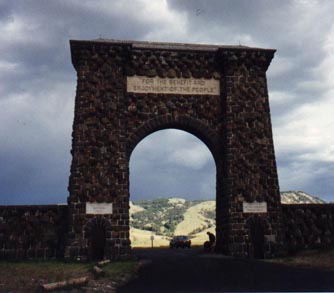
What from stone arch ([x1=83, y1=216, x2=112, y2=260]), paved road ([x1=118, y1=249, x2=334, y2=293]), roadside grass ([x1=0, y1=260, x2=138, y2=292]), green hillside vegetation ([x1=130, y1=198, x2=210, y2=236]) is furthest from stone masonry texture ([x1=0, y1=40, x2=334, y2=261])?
green hillside vegetation ([x1=130, y1=198, x2=210, y2=236])

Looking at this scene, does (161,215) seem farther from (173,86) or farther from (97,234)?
(97,234)

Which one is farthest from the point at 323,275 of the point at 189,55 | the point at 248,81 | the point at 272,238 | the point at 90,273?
the point at 189,55

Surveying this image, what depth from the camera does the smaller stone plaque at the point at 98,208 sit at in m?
18.3

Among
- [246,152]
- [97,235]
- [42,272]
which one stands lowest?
[42,272]

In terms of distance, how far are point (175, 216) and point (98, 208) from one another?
223 ft

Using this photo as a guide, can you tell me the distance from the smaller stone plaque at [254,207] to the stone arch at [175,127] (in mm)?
2729

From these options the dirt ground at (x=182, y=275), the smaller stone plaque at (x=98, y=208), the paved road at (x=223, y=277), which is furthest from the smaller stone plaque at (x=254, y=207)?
the smaller stone plaque at (x=98, y=208)

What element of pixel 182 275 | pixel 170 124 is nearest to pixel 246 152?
pixel 170 124

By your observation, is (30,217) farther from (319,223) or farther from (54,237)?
(319,223)

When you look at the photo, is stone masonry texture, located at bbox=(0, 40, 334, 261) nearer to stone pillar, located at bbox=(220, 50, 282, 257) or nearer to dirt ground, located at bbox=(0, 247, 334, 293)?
stone pillar, located at bbox=(220, 50, 282, 257)

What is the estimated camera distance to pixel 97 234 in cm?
1823

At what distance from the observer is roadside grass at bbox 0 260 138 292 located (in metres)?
11.7

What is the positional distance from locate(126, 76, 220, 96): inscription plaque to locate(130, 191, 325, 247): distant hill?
3004 centimetres

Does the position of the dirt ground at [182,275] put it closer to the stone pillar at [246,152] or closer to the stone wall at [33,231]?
the stone wall at [33,231]
